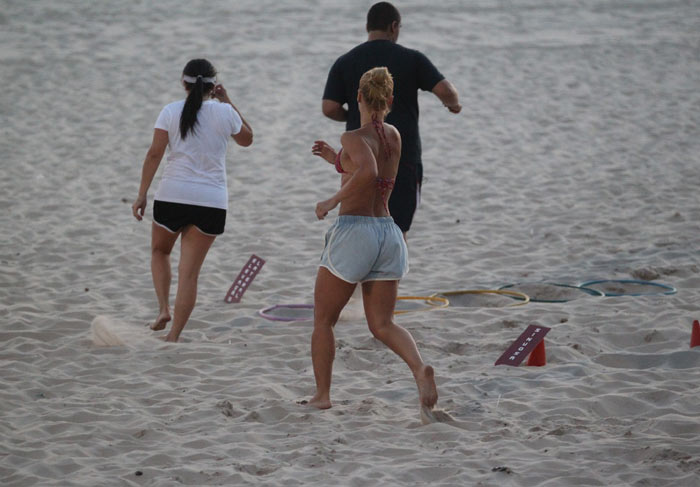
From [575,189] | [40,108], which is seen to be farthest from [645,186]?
[40,108]

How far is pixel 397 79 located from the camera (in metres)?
6.38

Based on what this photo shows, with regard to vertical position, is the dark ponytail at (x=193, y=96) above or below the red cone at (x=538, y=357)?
above

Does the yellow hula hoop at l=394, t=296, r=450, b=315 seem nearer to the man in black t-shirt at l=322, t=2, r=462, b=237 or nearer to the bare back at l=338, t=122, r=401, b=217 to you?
the man in black t-shirt at l=322, t=2, r=462, b=237

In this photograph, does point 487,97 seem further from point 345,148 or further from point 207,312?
point 345,148

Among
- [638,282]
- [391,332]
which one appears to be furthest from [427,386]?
[638,282]

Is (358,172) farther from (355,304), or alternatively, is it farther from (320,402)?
(355,304)

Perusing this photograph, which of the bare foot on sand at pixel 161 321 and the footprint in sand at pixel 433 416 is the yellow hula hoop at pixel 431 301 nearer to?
the bare foot on sand at pixel 161 321

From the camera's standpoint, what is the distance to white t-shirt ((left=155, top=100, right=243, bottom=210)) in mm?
6129

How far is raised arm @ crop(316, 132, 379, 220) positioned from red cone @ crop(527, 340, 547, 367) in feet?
5.75

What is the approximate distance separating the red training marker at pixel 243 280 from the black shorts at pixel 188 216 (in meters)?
1.35

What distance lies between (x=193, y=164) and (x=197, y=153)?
7 cm

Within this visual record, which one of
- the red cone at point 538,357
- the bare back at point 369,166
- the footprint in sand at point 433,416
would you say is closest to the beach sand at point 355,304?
the footprint in sand at point 433,416

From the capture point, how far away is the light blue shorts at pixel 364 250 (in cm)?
468

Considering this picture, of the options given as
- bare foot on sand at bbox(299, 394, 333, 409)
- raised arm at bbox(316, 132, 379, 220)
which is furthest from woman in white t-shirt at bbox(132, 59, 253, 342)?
raised arm at bbox(316, 132, 379, 220)
